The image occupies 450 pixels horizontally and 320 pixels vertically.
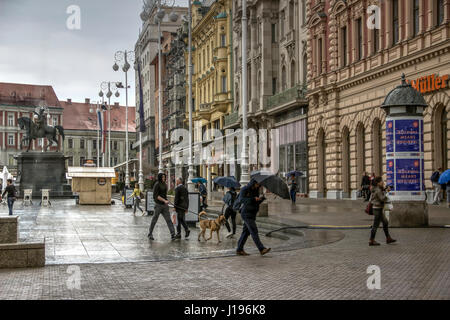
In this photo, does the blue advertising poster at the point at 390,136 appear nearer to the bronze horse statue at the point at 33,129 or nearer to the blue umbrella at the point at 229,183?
the blue umbrella at the point at 229,183

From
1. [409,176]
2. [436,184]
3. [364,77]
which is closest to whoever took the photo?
[409,176]

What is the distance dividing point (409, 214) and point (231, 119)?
130 ft

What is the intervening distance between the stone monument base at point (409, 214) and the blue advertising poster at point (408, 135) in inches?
58.2

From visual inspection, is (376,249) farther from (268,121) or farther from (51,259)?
(268,121)

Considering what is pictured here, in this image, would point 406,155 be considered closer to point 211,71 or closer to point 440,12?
point 440,12

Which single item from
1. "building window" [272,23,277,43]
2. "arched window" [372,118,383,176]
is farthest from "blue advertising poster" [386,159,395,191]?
"building window" [272,23,277,43]

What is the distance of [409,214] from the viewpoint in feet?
60.7

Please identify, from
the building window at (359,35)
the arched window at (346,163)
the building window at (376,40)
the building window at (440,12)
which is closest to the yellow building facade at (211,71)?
the arched window at (346,163)

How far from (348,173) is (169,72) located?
182 feet

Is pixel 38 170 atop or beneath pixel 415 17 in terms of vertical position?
beneath

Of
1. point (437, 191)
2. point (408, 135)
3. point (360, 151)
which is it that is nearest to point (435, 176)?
point (437, 191)

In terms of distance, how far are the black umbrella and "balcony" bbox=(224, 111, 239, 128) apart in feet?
134

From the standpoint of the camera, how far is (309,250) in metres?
14.1

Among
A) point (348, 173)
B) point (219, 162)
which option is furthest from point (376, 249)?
point (219, 162)
